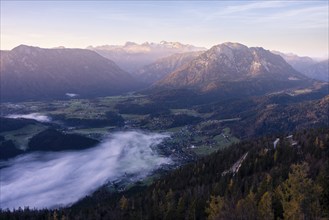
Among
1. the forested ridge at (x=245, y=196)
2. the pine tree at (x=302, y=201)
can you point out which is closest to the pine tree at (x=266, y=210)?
the forested ridge at (x=245, y=196)

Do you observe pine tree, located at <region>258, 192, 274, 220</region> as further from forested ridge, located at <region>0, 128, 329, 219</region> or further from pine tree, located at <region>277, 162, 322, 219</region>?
pine tree, located at <region>277, 162, 322, 219</region>

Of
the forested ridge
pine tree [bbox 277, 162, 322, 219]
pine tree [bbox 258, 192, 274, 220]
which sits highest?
pine tree [bbox 277, 162, 322, 219]

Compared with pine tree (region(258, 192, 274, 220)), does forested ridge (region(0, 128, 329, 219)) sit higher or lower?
lower

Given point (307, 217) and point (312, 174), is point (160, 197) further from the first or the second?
point (307, 217)

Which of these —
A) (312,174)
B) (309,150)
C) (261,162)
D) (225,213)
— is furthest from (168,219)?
(309,150)

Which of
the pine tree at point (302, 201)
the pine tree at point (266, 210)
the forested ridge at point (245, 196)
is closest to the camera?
the pine tree at point (302, 201)

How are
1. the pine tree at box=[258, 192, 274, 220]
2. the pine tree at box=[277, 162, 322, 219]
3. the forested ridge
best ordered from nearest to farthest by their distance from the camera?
the pine tree at box=[277, 162, 322, 219] < the pine tree at box=[258, 192, 274, 220] < the forested ridge

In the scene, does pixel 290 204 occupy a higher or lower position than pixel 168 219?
higher

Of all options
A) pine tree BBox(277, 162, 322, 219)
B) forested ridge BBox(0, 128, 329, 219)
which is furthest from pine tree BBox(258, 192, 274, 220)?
pine tree BBox(277, 162, 322, 219)

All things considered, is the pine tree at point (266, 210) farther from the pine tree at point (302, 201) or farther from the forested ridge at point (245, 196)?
the pine tree at point (302, 201)
